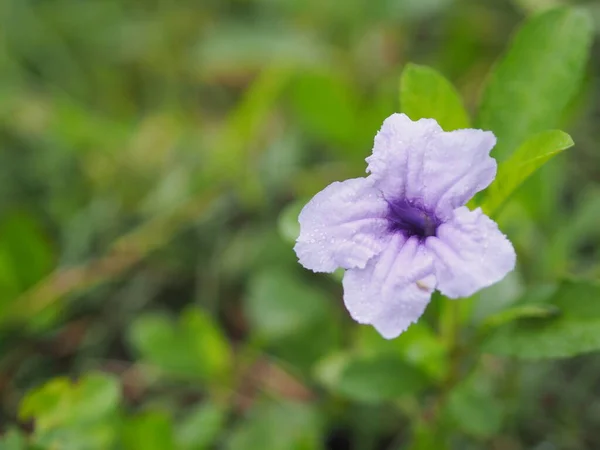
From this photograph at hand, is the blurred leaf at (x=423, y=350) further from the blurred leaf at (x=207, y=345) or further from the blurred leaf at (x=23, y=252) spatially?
the blurred leaf at (x=23, y=252)

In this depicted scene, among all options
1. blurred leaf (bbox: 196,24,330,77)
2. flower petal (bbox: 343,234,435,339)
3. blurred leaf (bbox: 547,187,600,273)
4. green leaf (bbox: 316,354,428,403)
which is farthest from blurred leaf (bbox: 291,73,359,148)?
flower petal (bbox: 343,234,435,339)

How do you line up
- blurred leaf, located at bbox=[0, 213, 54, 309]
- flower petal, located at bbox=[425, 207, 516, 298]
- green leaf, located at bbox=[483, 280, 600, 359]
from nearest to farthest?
1. flower petal, located at bbox=[425, 207, 516, 298]
2. green leaf, located at bbox=[483, 280, 600, 359]
3. blurred leaf, located at bbox=[0, 213, 54, 309]

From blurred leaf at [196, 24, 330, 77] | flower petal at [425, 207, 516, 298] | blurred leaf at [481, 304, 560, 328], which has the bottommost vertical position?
blurred leaf at [481, 304, 560, 328]

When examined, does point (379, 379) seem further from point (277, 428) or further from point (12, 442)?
point (12, 442)

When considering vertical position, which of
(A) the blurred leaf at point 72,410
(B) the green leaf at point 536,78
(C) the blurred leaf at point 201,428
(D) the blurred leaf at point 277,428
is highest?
(B) the green leaf at point 536,78

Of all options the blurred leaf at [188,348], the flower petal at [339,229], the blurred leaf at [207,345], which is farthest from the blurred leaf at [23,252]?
the flower petal at [339,229]

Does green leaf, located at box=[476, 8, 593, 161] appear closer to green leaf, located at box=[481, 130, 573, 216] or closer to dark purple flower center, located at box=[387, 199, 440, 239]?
green leaf, located at box=[481, 130, 573, 216]
